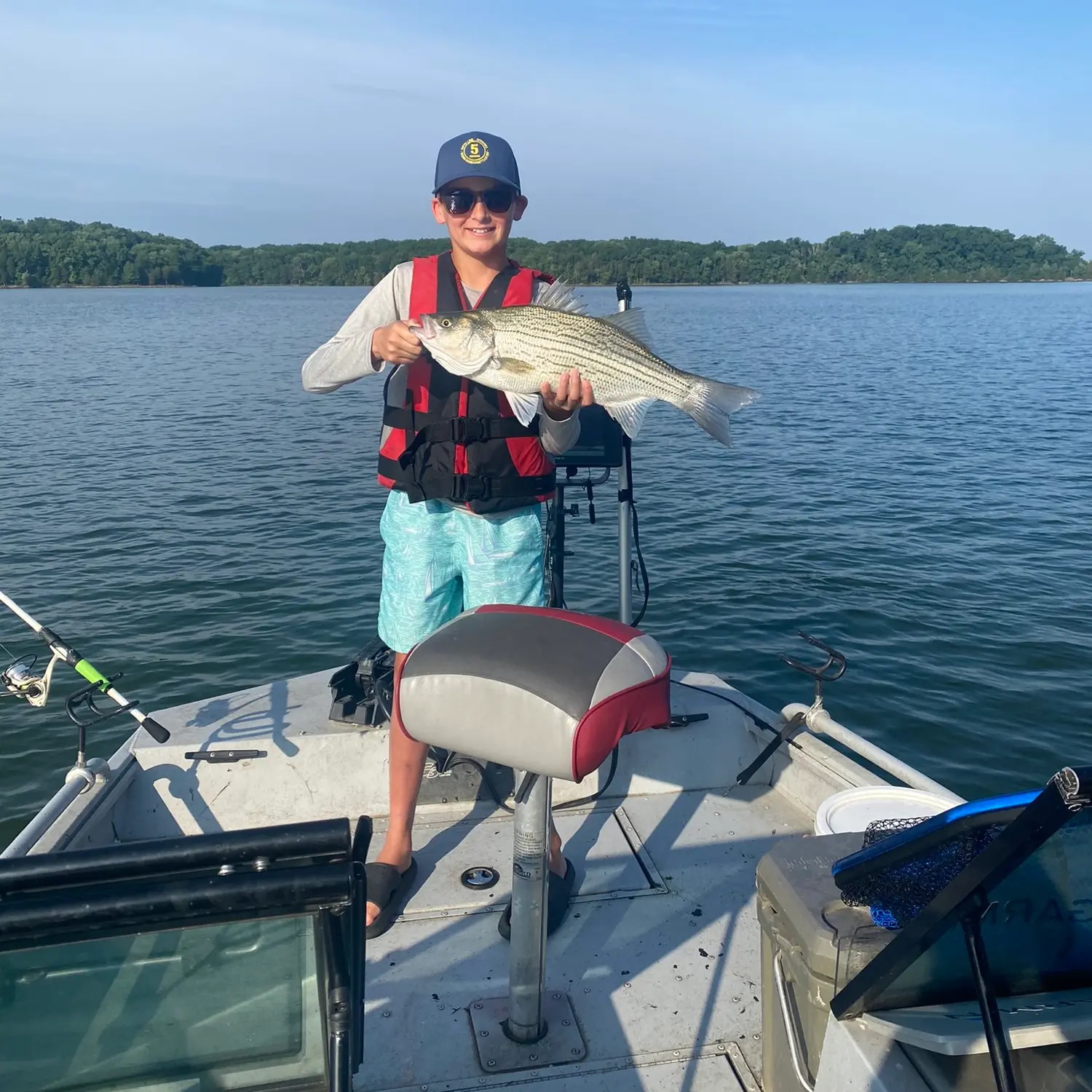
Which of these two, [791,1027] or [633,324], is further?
[633,324]

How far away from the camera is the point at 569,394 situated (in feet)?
11.5

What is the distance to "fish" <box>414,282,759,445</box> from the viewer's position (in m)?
3.44

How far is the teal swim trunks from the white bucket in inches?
51.9

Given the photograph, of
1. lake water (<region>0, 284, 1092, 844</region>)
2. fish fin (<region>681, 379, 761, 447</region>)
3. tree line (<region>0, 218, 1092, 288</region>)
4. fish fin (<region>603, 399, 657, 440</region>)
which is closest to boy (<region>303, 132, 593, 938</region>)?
fish fin (<region>603, 399, 657, 440</region>)

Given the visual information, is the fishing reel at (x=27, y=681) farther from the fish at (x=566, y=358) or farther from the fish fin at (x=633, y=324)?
the fish fin at (x=633, y=324)

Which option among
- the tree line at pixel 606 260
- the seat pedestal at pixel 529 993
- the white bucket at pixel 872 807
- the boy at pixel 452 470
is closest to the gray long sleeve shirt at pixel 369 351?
the boy at pixel 452 470

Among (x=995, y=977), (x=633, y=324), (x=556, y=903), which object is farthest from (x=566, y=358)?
(x=995, y=977)

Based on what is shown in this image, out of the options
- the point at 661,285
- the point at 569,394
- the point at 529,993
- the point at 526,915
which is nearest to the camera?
the point at 526,915

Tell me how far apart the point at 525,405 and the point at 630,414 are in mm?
560

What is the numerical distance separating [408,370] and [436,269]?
0.40 m

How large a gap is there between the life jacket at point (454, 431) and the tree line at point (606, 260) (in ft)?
211

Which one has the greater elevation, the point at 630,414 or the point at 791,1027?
the point at 630,414

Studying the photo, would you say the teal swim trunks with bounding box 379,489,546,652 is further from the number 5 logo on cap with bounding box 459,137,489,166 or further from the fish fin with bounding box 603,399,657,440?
the number 5 logo on cap with bounding box 459,137,489,166

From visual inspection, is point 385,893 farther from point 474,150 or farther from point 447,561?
point 474,150
